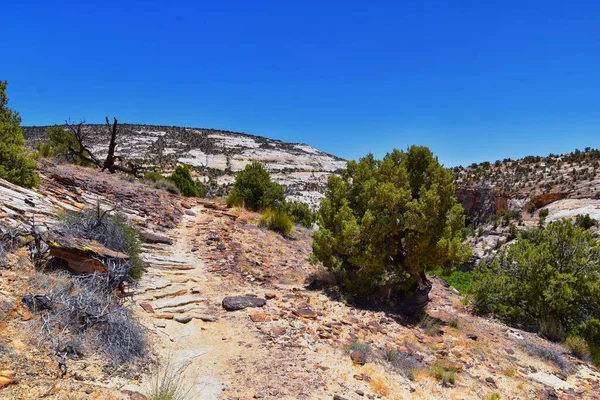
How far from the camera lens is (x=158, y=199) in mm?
13805

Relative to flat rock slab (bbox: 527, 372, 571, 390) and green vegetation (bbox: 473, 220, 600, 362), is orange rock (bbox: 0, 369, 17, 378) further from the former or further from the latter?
green vegetation (bbox: 473, 220, 600, 362)

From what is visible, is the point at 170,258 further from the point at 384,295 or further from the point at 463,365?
the point at 463,365

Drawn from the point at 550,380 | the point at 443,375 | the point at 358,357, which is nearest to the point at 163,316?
Answer: the point at 358,357

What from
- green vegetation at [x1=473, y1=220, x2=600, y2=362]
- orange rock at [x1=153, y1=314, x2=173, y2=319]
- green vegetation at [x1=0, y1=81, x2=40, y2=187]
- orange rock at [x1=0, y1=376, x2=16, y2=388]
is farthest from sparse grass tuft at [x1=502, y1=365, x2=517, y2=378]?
green vegetation at [x1=0, y1=81, x2=40, y2=187]

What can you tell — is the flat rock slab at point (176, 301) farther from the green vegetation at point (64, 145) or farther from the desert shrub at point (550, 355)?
the green vegetation at point (64, 145)

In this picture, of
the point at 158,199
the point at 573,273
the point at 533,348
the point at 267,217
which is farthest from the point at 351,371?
the point at 158,199

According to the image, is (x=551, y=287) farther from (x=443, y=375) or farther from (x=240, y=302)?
(x=240, y=302)

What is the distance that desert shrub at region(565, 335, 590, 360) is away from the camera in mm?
8375

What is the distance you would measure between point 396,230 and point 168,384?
5990 millimetres

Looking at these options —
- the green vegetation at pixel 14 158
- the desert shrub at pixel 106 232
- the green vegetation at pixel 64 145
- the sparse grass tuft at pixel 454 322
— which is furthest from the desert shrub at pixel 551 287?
the green vegetation at pixel 64 145

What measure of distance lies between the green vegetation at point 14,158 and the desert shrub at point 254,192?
785 cm

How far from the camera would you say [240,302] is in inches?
282

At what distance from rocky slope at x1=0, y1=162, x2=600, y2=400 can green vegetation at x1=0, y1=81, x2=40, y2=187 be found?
1.41ft

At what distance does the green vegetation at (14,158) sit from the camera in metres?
8.86
